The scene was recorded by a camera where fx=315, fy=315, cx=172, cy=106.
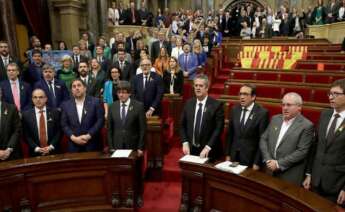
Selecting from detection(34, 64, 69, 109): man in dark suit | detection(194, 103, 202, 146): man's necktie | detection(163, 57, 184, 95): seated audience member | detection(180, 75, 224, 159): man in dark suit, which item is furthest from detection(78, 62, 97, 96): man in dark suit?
detection(194, 103, 202, 146): man's necktie

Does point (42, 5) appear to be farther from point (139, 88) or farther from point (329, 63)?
point (329, 63)

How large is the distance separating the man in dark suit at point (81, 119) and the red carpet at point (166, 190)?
0.66 m

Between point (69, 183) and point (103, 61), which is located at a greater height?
point (103, 61)

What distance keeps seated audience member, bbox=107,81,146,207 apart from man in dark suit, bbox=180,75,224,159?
357 mm

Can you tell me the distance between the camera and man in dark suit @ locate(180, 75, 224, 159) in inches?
96.5

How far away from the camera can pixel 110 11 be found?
26.3 ft

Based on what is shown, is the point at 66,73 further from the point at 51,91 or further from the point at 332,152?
the point at 332,152

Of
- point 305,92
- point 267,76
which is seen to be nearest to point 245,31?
point 267,76

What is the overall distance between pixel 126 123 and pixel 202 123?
0.62 meters

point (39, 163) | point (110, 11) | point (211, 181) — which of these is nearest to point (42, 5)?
point (110, 11)

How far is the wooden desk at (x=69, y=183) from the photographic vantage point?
2.13 metres

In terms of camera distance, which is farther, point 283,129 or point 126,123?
point 126,123

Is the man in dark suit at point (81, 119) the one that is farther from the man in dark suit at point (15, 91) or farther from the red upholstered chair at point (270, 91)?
the red upholstered chair at point (270, 91)

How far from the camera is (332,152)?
1862 millimetres
